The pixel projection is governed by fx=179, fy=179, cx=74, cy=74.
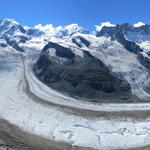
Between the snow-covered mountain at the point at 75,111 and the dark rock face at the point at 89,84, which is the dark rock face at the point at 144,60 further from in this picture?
the dark rock face at the point at 89,84

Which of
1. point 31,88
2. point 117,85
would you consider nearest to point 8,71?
point 31,88

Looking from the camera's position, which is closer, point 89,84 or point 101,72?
point 89,84

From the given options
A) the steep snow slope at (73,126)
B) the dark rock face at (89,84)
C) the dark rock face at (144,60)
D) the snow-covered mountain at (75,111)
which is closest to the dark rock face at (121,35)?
the dark rock face at (144,60)

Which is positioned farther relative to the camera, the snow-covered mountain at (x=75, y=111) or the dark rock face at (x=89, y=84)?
the dark rock face at (x=89, y=84)

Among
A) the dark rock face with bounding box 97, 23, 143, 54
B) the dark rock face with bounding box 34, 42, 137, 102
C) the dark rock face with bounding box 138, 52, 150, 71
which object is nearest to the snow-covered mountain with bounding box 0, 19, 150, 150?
the dark rock face with bounding box 34, 42, 137, 102

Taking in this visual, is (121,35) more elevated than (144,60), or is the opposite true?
(121,35)

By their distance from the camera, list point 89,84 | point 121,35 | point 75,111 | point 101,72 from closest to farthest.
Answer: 1. point 75,111
2. point 89,84
3. point 101,72
4. point 121,35

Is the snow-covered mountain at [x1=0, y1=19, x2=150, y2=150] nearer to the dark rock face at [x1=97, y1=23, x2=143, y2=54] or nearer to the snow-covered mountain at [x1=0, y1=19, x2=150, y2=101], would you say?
the snow-covered mountain at [x1=0, y1=19, x2=150, y2=101]

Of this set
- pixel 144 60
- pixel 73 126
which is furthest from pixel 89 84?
pixel 144 60

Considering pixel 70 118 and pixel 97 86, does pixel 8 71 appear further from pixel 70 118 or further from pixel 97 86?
pixel 70 118

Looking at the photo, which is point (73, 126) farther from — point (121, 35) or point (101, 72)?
point (121, 35)
